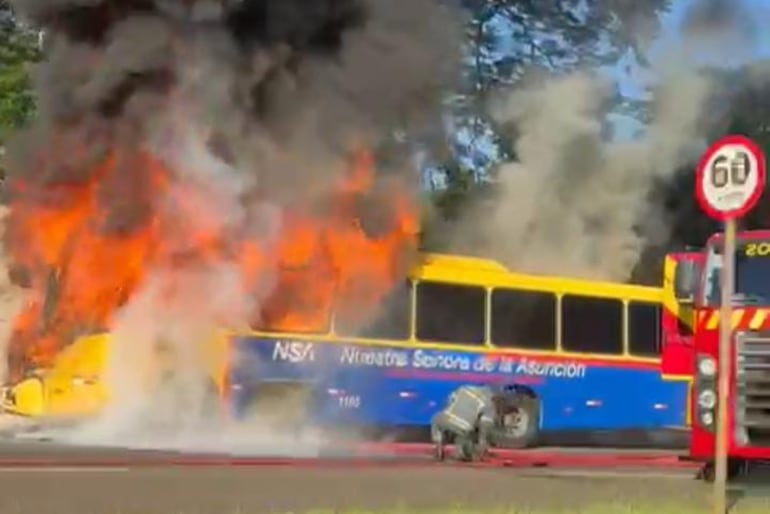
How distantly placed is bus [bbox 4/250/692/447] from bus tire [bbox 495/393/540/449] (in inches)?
1.0

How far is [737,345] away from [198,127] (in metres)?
7.63

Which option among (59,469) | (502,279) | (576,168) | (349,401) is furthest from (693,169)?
(59,469)

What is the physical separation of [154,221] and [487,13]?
6.05 metres

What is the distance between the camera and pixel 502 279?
2300cm

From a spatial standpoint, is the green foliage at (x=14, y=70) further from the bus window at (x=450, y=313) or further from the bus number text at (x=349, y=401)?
the bus number text at (x=349, y=401)

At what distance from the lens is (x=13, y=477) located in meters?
12.8

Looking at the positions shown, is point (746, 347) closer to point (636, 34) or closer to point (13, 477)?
point (13, 477)

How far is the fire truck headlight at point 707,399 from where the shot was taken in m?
14.3

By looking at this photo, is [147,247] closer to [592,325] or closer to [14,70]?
[592,325]

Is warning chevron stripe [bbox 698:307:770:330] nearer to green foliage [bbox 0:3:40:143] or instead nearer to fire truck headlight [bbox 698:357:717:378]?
fire truck headlight [bbox 698:357:717:378]

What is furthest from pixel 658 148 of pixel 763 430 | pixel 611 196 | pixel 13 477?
pixel 13 477

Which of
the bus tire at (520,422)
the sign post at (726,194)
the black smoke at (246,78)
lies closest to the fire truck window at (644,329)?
the bus tire at (520,422)

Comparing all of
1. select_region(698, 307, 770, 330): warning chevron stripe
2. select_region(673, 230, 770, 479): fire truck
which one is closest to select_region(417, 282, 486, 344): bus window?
select_region(673, 230, 770, 479): fire truck

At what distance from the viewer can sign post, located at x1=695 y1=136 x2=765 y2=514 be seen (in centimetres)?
988
